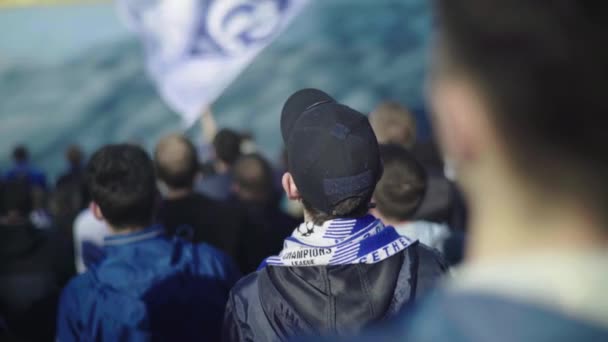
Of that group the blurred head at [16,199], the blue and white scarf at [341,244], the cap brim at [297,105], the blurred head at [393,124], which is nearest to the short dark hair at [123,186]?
the cap brim at [297,105]

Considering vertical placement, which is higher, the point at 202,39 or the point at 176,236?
the point at 202,39

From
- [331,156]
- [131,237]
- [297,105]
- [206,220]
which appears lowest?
[206,220]

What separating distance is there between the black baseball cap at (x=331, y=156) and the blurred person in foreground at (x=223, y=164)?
2658mm

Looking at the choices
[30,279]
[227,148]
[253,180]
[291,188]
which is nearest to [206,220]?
[253,180]

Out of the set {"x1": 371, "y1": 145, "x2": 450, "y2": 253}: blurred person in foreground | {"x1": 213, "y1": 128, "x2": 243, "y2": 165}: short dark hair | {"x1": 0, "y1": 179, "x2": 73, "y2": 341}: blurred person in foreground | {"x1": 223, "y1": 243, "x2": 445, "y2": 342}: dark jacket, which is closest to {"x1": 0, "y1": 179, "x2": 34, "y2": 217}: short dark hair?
{"x1": 0, "y1": 179, "x2": 73, "y2": 341}: blurred person in foreground

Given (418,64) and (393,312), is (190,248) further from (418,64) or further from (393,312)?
(418,64)

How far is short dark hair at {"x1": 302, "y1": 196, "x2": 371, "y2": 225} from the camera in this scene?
2.09m

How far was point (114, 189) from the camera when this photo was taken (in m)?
2.82

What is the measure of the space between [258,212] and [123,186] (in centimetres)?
149

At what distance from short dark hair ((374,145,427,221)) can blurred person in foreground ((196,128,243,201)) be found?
196 cm

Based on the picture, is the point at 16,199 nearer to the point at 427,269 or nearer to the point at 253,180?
the point at 253,180

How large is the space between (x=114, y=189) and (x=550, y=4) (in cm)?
219

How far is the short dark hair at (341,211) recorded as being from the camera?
209 centimetres

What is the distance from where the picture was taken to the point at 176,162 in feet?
12.9
